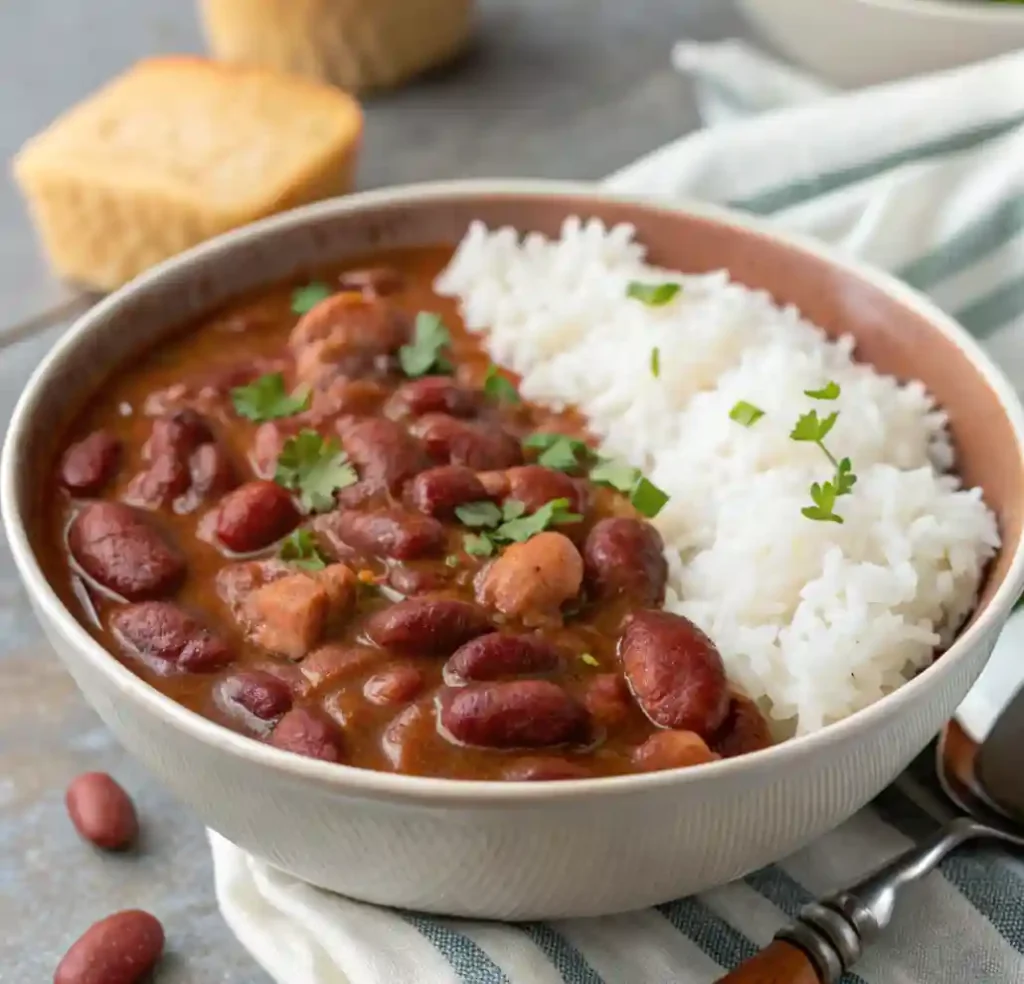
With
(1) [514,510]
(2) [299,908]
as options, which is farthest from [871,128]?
(2) [299,908]

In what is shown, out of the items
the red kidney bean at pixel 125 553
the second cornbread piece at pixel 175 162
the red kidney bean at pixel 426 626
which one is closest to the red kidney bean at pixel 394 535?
the red kidney bean at pixel 426 626

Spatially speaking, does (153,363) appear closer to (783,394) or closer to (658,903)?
(783,394)

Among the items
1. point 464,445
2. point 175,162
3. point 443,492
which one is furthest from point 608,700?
point 175,162

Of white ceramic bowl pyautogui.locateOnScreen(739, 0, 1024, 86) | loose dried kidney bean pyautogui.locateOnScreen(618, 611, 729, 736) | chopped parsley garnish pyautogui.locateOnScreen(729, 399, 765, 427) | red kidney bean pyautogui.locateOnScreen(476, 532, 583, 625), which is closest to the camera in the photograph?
loose dried kidney bean pyautogui.locateOnScreen(618, 611, 729, 736)

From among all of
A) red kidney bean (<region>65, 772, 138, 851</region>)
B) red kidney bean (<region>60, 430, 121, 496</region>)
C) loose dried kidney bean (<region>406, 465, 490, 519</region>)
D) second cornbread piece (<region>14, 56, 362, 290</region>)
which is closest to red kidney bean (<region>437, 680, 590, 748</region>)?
loose dried kidney bean (<region>406, 465, 490, 519</region>)

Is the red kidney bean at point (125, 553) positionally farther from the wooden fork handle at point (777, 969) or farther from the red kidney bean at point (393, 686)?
the wooden fork handle at point (777, 969)

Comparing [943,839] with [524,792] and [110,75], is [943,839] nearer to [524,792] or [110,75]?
[524,792]

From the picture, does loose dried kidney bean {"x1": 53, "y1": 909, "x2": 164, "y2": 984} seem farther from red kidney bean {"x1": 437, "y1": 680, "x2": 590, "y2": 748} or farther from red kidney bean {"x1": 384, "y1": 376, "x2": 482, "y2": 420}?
red kidney bean {"x1": 384, "y1": 376, "x2": 482, "y2": 420}
